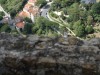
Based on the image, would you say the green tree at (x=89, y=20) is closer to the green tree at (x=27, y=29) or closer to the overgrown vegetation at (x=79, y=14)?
the overgrown vegetation at (x=79, y=14)

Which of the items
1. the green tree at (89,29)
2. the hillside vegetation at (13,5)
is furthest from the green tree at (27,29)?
the green tree at (89,29)

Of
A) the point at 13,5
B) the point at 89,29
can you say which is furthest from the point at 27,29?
the point at 13,5

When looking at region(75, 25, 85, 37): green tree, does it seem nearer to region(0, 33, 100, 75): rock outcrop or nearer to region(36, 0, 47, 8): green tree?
region(36, 0, 47, 8): green tree

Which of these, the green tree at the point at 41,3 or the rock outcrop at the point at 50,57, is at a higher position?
the rock outcrop at the point at 50,57

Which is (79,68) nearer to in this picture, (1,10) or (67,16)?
(67,16)

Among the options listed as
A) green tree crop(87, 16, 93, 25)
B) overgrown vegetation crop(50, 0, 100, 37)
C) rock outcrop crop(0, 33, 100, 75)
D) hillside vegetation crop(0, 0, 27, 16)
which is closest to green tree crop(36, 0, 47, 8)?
overgrown vegetation crop(50, 0, 100, 37)

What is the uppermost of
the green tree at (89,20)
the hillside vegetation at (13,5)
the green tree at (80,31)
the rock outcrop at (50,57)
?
the rock outcrop at (50,57)

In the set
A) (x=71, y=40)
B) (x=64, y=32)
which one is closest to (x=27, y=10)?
(x=64, y=32)

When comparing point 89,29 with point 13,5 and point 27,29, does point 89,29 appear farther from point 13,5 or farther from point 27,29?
point 13,5
